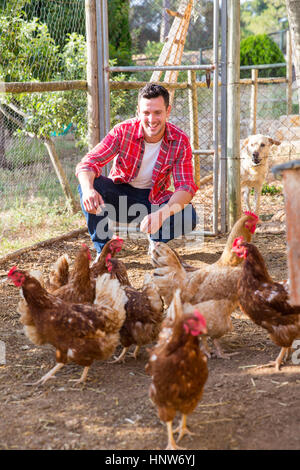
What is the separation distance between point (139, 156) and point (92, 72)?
182cm

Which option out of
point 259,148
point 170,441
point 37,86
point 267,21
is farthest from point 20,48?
point 267,21

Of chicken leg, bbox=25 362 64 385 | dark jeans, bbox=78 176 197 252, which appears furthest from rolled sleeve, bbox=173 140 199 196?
chicken leg, bbox=25 362 64 385

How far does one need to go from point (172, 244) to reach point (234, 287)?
2.81 m

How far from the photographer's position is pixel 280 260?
534 centimetres

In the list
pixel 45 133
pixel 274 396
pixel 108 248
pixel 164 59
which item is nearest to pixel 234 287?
pixel 274 396

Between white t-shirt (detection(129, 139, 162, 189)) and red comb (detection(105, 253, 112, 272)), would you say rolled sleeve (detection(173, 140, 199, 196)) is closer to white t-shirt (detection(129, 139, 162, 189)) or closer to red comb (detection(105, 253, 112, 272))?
white t-shirt (detection(129, 139, 162, 189))

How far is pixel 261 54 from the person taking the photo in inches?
665

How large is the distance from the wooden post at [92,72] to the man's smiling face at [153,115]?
1.64 metres

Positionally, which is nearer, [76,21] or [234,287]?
[234,287]

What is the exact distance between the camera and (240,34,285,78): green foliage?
16828 mm

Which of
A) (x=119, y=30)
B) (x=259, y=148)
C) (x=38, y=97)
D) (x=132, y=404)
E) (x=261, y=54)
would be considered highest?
(x=119, y=30)

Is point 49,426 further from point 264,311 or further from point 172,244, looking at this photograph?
point 172,244

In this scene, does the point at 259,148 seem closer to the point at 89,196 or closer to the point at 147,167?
the point at 147,167

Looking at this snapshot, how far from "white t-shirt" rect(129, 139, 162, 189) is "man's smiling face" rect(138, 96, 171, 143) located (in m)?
0.18
